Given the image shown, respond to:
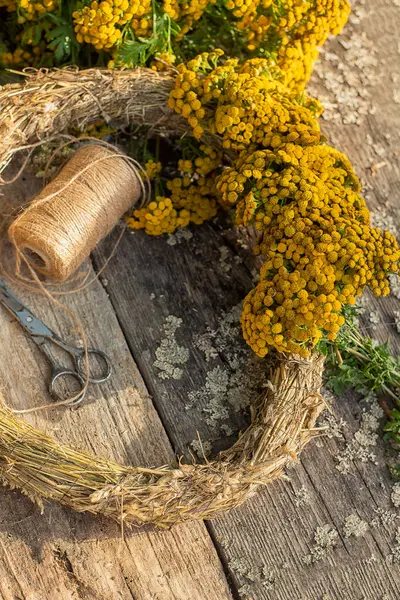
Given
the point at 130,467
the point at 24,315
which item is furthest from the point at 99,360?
the point at 130,467

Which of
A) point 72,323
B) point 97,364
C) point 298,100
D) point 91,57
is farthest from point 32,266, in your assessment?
point 298,100

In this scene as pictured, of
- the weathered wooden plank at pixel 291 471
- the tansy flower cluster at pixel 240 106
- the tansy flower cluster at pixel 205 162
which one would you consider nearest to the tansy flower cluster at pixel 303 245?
the tansy flower cluster at pixel 240 106

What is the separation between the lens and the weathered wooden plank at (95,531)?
196cm

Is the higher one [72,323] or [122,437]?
[72,323]

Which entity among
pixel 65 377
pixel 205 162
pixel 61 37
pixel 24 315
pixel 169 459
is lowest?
pixel 169 459

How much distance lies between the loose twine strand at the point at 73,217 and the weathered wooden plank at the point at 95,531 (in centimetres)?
7

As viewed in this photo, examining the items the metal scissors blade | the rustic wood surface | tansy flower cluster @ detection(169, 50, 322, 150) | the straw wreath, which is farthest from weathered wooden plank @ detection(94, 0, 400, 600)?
tansy flower cluster @ detection(169, 50, 322, 150)

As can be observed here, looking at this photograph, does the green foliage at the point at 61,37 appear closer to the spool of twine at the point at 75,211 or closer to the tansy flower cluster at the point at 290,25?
the spool of twine at the point at 75,211

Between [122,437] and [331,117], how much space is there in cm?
128

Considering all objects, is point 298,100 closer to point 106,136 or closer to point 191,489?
point 106,136

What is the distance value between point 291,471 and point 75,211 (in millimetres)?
933

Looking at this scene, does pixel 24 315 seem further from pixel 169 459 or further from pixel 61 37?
pixel 61 37

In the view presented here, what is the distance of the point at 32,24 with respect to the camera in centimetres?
229

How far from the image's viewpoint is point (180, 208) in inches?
90.1
